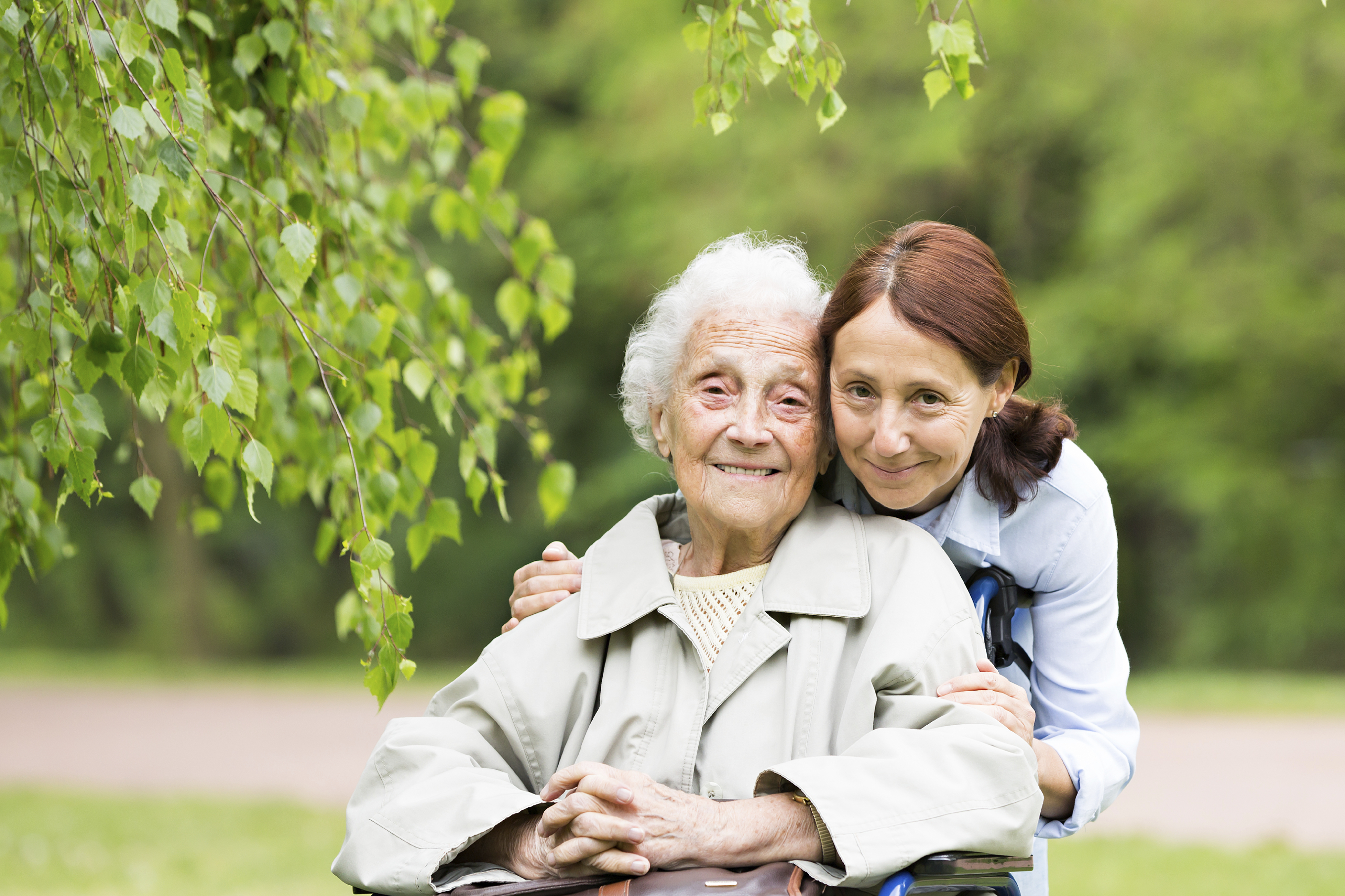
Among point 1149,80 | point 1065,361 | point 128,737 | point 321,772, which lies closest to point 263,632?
point 128,737

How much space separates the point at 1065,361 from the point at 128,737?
7.86 meters

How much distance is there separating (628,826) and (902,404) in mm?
828

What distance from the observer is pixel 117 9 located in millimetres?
2662

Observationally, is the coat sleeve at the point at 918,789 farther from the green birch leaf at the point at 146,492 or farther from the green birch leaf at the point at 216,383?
the green birch leaf at the point at 146,492

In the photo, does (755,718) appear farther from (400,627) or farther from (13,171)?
(13,171)

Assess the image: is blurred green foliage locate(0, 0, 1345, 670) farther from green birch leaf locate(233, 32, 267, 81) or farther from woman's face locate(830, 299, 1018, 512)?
woman's face locate(830, 299, 1018, 512)

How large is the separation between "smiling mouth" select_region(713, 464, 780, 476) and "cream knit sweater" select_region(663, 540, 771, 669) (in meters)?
0.18

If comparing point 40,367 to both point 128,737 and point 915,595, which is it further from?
point 128,737

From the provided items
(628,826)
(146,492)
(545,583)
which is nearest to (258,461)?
(146,492)

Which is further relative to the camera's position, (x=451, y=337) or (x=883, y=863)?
(x=451, y=337)

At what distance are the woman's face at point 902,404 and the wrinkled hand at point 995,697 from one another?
0.36 m

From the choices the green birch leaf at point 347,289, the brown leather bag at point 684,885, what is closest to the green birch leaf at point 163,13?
the green birch leaf at point 347,289

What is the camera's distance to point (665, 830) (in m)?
2.03

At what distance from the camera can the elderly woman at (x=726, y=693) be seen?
1.99 meters
